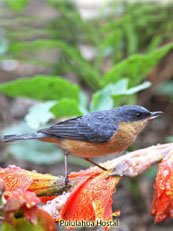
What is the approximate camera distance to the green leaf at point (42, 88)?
10.5 ft

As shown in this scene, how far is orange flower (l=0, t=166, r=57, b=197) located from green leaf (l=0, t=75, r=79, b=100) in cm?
147

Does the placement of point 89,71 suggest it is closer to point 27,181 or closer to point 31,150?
point 31,150

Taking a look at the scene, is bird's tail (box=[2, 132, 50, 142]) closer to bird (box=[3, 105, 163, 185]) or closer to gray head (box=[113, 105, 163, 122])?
bird (box=[3, 105, 163, 185])

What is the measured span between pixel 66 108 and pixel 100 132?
1.35 feet

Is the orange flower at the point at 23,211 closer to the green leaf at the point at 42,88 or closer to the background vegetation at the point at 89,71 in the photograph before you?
the background vegetation at the point at 89,71

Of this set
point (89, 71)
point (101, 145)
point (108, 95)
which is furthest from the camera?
point (89, 71)

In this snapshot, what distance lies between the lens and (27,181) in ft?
5.58

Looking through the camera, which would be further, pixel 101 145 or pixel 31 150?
pixel 31 150

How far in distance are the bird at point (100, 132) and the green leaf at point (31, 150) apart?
1344 mm

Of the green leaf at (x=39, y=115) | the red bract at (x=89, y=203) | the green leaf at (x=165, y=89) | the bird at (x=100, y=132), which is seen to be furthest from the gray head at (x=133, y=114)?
the green leaf at (x=165, y=89)

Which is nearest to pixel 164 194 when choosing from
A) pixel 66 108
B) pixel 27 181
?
pixel 27 181

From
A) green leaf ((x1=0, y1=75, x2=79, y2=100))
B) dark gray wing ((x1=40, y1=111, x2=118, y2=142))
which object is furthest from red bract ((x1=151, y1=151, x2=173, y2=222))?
green leaf ((x1=0, y1=75, x2=79, y2=100))

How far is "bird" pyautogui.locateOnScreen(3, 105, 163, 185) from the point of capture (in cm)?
257

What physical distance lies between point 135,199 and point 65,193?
252 centimetres
